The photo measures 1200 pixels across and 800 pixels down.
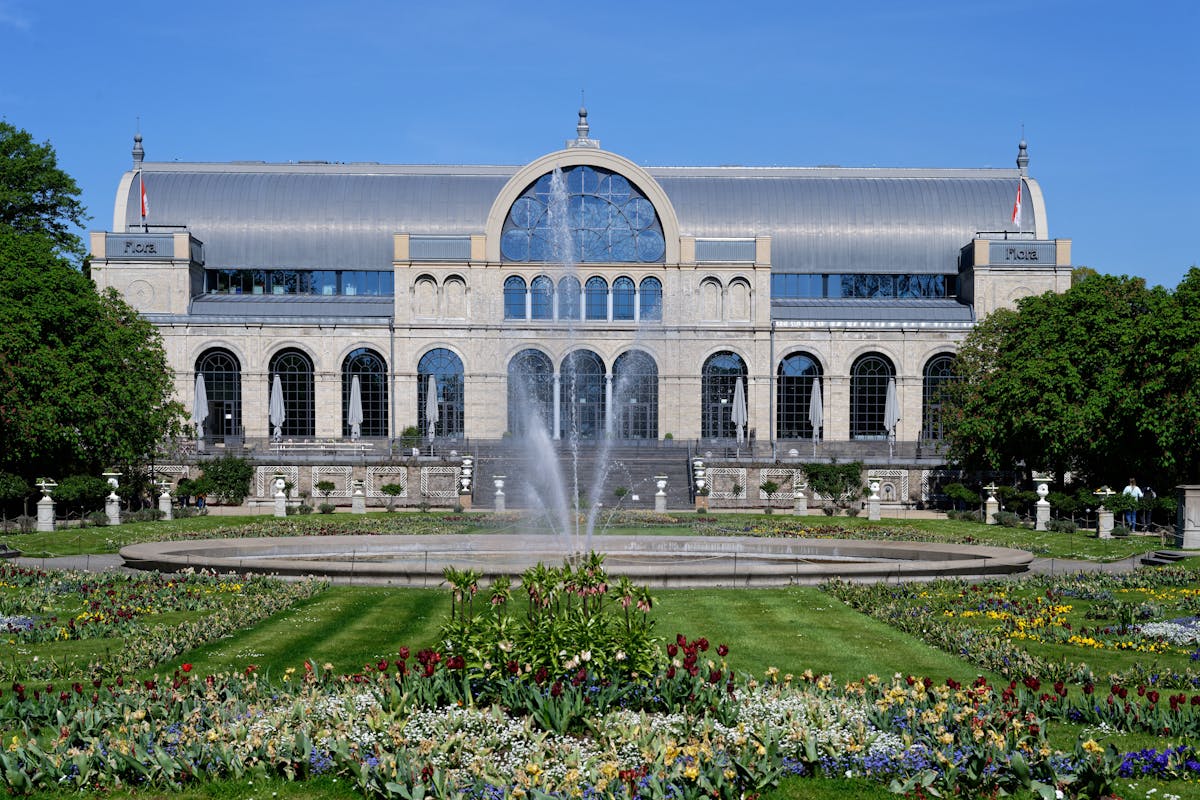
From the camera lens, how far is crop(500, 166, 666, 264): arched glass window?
64.2 m

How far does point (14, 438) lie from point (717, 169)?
151 ft

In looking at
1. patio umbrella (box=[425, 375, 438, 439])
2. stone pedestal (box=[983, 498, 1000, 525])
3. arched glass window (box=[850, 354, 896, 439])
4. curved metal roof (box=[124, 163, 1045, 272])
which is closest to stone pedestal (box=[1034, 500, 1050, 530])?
stone pedestal (box=[983, 498, 1000, 525])

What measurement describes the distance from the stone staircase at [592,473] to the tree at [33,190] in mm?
22872

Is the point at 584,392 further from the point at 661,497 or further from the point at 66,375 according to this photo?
the point at 66,375

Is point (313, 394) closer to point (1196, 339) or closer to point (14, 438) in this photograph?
point (14, 438)

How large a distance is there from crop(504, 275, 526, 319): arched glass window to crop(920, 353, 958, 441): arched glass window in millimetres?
21886

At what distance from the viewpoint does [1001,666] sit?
1445 cm

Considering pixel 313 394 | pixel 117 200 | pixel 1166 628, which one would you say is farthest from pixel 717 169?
pixel 1166 628

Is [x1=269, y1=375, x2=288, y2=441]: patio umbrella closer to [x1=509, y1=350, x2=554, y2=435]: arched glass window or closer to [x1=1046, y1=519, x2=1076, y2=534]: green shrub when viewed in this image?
[x1=509, y1=350, x2=554, y2=435]: arched glass window

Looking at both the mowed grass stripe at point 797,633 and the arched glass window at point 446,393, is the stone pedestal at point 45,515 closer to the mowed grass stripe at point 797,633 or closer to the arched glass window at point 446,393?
the mowed grass stripe at point 797,633

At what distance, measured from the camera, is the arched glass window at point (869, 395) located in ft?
212

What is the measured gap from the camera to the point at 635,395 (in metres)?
63.8

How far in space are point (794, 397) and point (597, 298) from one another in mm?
Result: 11821

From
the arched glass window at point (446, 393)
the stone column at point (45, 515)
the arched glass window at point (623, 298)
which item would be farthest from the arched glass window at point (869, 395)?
the stone column at point (45, 515)
